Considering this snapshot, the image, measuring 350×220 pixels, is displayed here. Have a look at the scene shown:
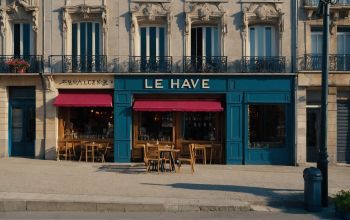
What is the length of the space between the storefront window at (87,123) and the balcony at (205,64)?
3.61 meters

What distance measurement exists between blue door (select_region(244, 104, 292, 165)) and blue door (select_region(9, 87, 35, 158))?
8.67m

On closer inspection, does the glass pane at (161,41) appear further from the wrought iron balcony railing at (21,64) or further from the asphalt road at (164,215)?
the asphalt road at (164,215)

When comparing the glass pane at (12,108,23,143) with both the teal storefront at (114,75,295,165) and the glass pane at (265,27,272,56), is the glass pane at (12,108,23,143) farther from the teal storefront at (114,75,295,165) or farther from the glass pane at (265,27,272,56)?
the glass pane at (265,27,272,56)

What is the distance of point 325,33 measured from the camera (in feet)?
35.8

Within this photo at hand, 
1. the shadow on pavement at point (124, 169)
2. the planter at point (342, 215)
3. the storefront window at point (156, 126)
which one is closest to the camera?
the planter at point (342, 215)

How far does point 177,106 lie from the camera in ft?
59.2

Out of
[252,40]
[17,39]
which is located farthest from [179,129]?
[17,39]

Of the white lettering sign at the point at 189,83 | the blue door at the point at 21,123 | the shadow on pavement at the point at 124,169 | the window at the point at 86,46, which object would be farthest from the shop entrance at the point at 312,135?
the blue door at the point at 21,123

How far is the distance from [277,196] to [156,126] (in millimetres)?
8397

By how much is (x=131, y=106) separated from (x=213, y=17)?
15.4ft

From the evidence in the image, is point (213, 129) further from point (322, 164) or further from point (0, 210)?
point (0, 210)

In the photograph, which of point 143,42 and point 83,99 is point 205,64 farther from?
point 83,99

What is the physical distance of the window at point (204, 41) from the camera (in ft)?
61.1

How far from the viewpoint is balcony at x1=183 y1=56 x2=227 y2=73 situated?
1827 cm
